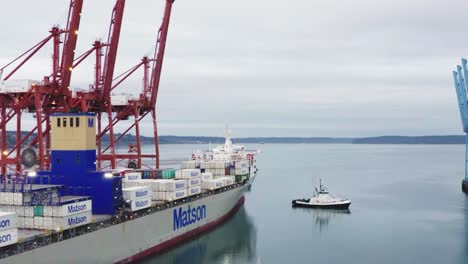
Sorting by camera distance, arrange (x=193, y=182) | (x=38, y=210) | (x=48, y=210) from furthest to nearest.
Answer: (x=193, y=182), (x=38, y=210), (x=48, y=210)

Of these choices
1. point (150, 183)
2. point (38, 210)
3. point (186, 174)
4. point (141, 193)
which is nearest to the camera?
point (38, 210)

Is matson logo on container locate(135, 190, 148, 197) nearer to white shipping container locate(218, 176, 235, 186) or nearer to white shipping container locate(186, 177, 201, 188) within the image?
white shipping container locate(186, 177, 201, 188)

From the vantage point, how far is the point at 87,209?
2617 centimetres

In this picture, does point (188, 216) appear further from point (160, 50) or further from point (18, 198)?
point (160, 50)

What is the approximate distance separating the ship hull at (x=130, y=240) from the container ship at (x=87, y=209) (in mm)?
50

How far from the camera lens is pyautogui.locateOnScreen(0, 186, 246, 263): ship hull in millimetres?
23078

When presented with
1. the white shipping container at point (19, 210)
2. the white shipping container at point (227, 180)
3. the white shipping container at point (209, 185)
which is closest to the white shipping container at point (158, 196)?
the white shipping container at point (209, 185)

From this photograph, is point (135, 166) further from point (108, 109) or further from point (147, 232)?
point (147, 232)

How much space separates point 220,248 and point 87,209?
14374mm

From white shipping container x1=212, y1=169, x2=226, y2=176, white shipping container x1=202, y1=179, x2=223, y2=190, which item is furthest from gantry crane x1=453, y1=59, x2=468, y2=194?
white shipping container x1=202, y1=179, x2=223, y2=190

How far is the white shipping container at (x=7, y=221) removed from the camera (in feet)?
66.9

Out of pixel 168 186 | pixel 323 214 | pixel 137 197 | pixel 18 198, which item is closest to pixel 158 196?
pixel 168 186

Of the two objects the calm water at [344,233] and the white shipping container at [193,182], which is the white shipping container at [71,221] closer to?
the calm water at [344,233]

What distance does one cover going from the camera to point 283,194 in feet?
231
